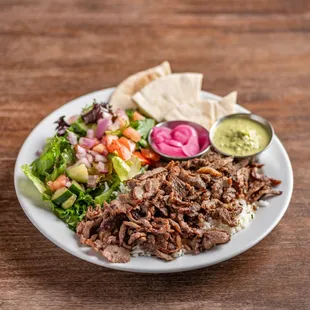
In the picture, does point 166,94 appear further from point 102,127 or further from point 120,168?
point 120,168

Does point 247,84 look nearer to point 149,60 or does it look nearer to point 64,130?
point 149,60

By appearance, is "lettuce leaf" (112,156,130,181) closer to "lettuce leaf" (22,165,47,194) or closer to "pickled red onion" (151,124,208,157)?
"pickled red onion" (151,124,208,157)

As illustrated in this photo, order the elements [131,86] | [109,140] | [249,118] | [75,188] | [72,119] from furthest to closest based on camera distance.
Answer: [131,86] → [249,118] → [72,119] → [109,140] → [75,188]

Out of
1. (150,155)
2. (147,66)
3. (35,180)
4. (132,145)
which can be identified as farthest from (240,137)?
(147,66)

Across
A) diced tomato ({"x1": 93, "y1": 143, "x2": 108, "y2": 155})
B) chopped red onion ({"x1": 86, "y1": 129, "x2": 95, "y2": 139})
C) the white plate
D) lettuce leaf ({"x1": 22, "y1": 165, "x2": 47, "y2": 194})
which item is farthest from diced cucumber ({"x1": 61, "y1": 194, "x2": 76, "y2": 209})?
chopped red onion ({"x1": 86, "y1": 129, "x2": 95, "y2": 139})

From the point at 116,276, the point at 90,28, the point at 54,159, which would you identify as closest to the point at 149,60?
the point at 90,28
